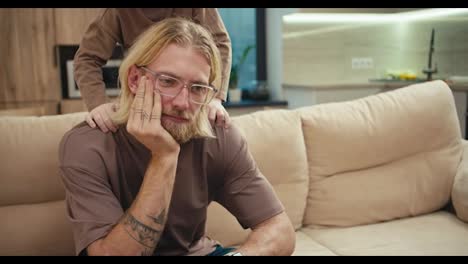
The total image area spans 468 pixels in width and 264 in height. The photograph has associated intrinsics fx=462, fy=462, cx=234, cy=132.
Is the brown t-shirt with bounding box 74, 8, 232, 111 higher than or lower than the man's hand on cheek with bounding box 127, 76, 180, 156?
higher

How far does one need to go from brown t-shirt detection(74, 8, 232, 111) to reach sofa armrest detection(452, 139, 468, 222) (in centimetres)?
109

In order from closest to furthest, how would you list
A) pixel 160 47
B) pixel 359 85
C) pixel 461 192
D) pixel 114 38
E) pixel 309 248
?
pixel 160 47, pixel 114 38, pixel 309 248, pixel 461 192, pixel 359 85

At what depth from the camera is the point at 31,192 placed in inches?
57.4

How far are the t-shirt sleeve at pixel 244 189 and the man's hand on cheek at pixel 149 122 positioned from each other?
0.77 ft

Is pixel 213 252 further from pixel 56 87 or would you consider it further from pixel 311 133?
pixel 56 87

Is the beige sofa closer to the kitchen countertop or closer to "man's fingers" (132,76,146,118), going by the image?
"man's fingers" (132,76,146,118)

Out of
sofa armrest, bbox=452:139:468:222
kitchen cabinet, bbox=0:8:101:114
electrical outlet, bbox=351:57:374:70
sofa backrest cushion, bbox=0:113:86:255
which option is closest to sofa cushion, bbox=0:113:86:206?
sofa backrest cushion, bbox=0:113:86:255

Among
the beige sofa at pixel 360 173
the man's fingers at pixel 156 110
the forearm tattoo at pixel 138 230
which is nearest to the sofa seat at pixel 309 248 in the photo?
the beige sofa at pixel 360 173

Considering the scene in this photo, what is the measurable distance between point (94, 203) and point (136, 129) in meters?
0.20

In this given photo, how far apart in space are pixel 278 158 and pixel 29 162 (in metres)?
0.87

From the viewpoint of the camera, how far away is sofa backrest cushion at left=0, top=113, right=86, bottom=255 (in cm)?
143

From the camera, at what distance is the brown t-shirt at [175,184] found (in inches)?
43.2

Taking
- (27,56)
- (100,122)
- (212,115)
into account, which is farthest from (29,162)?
(27,56)

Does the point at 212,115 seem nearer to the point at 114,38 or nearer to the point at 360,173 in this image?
the point at 114,38
